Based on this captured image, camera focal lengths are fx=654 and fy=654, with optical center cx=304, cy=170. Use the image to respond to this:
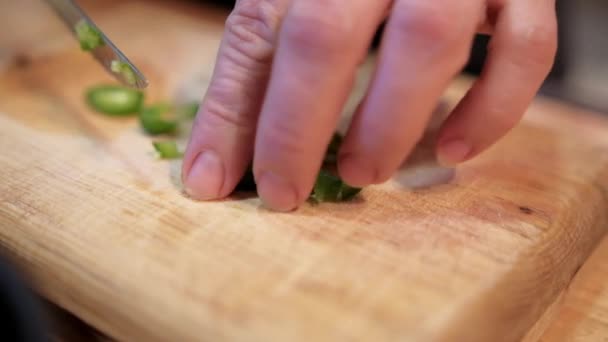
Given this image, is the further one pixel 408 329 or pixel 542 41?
pixel 542 41

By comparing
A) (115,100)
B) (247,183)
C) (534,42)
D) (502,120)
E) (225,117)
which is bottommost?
(115,100)

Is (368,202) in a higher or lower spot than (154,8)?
higher

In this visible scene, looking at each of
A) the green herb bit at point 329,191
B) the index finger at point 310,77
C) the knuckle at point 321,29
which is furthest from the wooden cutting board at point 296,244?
the knuckle at point 321,29

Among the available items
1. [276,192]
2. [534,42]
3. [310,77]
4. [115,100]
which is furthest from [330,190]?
[115,100]

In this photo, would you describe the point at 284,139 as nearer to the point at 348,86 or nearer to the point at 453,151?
the point at 348,86

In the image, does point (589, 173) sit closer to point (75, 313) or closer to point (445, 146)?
point (445, 146)

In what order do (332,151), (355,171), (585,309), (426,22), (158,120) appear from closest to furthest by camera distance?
(426,22)
(355,171)
(585,309)
(332,151)
(158,120)

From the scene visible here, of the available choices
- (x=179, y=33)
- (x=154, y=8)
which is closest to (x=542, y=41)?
(x=179, y=33)
